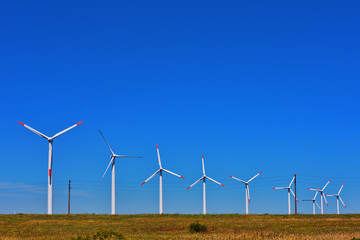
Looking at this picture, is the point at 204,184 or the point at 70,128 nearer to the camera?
the point at 70,128

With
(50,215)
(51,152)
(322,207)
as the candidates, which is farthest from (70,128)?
(322,207)

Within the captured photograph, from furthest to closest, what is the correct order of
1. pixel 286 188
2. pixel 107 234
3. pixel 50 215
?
1. pixel 286 188
2. pixel 50 215
3. pixel 107 234

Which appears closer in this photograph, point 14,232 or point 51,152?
point 14,232

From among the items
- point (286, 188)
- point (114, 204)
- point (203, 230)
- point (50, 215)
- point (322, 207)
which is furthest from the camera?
point (322, 207)

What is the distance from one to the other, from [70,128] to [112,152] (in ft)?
78.0

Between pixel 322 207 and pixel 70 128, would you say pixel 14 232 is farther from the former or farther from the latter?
pixel 322 207

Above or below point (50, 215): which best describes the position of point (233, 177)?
above

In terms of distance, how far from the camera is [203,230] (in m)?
57.0

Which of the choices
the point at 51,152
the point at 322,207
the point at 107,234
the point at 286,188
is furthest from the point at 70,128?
the point at 322,207

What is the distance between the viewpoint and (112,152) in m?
121

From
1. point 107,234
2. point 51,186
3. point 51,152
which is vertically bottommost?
point 107,234

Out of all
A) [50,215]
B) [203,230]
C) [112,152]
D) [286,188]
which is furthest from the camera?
[286,188]

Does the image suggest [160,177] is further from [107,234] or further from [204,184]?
[107,234]

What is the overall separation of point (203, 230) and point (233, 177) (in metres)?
88.4
